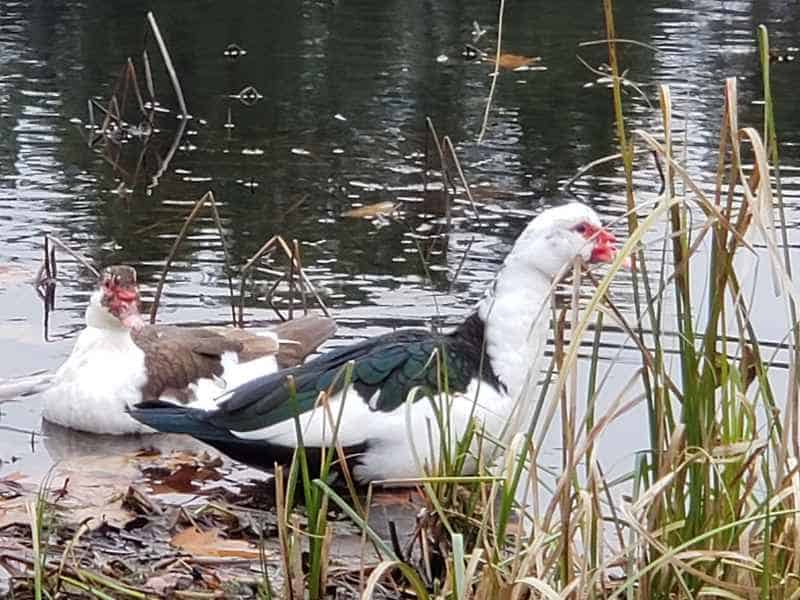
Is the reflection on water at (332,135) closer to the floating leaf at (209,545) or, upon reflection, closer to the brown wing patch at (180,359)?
the brown wing patch at (180,359)

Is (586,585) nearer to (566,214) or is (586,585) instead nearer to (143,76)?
(566,214)

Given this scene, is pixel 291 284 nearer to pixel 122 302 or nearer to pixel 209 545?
pixel 122 302

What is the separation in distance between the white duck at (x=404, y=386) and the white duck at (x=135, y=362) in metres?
0.61

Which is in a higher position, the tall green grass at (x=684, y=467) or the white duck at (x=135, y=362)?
the tall green grass at (x=684, y=467)

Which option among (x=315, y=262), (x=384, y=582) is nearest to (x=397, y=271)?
(x=315, y=262)

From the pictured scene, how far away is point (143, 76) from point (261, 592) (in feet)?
34.9

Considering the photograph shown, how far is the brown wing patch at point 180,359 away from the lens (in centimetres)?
675

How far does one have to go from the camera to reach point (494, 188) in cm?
1059

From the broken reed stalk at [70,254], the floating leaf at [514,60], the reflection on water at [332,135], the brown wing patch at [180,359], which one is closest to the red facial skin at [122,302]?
the brown wing patch at [180,359]

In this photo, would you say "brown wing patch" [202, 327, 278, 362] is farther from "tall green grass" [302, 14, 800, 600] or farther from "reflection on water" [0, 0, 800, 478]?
"tall green grass" [302, 14, 800, 600]

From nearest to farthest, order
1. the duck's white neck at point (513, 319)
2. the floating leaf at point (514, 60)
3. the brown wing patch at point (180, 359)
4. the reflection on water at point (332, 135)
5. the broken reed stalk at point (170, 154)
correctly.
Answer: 1. the duck's white neck at point (513, 319)
2. the brown wing patch at point (180, 359)
3. the reflection on water at point (332, 135)
4. the broken reed stalk at point (170, 154)
5. the floating leaf at point (514, 60)

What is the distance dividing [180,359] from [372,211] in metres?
3.23

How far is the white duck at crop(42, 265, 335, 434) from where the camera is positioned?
21.5ft

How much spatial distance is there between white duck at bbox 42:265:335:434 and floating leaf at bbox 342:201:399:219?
280 cm
